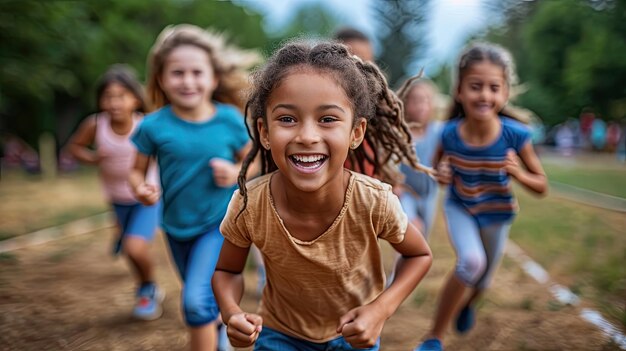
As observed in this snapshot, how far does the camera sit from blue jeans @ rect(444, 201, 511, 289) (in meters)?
3.59

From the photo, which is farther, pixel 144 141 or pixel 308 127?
pixel 144 141

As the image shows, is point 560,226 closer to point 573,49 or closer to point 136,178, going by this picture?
point 573,49

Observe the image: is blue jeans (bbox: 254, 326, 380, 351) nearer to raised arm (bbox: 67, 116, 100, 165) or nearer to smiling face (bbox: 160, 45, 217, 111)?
smiling face (bbox: 160, 45, 217, 111)

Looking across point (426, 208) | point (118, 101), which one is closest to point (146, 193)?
point (118, 101)

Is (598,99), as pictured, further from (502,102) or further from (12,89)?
(12,89)

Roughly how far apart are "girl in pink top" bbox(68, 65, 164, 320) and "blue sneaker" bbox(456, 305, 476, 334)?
2.22 metres

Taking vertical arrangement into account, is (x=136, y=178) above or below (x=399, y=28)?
below

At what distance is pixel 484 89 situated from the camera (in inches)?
148

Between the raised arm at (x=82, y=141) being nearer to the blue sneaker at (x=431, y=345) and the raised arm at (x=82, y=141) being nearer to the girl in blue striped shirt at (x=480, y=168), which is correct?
the girl in blue striped shirt at (x=480, y=168)

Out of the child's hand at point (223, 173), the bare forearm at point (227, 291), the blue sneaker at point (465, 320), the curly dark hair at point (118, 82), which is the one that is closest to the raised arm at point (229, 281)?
the bare forearm at point (227, 291)

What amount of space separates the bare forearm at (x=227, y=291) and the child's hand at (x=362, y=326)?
1.38ft

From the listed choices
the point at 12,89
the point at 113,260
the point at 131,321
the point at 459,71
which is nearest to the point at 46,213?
the point at 12,89

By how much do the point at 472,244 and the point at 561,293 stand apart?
1894 mm

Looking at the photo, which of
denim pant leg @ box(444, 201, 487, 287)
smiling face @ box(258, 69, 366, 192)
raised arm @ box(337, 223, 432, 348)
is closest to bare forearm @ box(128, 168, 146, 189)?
smiling face @ box(258, 69, 366, 192)
